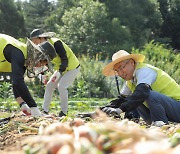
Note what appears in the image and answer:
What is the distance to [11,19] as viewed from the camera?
34.8 metres

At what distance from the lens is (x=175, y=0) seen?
40219mm

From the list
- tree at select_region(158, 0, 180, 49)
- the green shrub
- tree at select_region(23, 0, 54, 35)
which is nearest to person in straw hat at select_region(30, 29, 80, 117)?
the green shrub

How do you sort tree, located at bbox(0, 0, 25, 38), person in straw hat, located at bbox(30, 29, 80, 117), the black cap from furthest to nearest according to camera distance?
tree, located at bbox(0, 0, 25, 38), person in straw hat, located at bbox(30, 29, 80, 117), the black cap

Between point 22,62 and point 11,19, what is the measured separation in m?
30.6

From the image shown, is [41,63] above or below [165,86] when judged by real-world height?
above

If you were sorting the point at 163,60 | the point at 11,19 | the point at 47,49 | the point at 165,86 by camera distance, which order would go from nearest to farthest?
the point at 165,86 → the point at 47,49 → the point at 163,60 → the point at 11,19

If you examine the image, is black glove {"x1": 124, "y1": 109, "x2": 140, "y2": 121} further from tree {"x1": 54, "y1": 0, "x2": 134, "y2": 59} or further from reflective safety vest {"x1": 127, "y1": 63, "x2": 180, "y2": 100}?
tree {"x1": 54, "y1": 0, "x2": 134, "y2": 59}

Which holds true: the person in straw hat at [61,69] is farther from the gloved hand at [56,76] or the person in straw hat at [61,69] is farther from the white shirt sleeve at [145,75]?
the white shirt sleeve at [145,75]

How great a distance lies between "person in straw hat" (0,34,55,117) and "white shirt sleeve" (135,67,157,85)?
0.97 m

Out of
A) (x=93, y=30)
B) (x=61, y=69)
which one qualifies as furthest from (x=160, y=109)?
(x=93, y=30)

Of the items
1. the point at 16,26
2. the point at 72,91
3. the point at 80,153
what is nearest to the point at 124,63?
the point at 80,153

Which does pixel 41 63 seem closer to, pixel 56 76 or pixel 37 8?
pixel 56 76

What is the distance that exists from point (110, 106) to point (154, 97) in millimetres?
578

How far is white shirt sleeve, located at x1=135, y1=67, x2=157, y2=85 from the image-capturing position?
4453 mm
